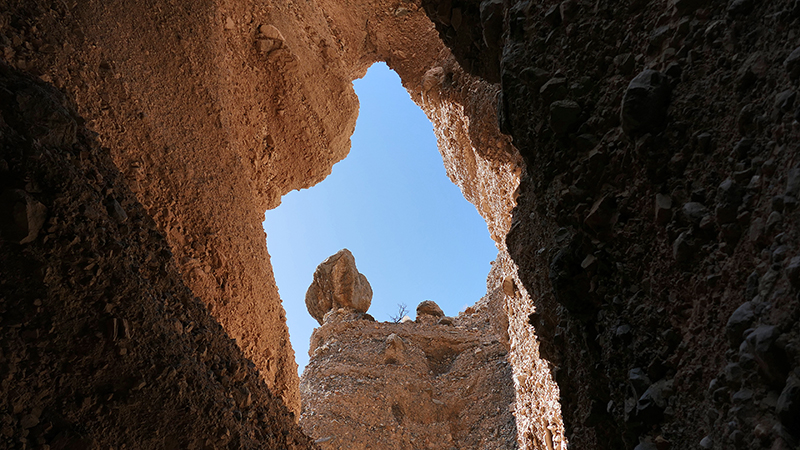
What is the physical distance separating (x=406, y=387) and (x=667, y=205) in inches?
480

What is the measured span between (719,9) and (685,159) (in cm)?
42

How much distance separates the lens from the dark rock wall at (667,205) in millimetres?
1197

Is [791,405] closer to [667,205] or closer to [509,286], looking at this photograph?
[667,205]

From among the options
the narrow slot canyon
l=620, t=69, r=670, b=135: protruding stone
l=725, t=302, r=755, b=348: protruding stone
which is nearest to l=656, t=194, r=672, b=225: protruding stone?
the narrow slot canyon

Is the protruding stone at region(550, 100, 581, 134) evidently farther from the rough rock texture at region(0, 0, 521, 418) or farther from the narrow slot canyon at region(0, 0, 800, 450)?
the rough rock texture at region(0, 0, 521, 418)

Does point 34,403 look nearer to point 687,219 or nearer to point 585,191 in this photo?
point 585,191

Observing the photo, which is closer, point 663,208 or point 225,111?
point 663,208

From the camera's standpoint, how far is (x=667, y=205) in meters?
1.55

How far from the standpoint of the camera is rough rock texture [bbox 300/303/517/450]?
11.5 m

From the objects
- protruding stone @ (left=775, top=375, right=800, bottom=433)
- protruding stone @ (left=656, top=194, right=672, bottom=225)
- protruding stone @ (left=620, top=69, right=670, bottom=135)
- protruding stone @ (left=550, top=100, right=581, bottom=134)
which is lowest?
protruding stone @ (left=775, top=375, right=800, bottom=433)

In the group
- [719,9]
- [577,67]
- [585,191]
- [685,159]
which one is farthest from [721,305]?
[577,67]

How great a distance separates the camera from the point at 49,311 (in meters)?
2.09

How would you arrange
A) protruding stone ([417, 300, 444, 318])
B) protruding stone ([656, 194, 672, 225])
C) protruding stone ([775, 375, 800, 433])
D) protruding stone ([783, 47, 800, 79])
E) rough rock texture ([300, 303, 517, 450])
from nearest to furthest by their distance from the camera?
protruding stone ([775, 375, 800, 433])
protruding stone ([783, 47, 800, 79])
protruding stone ([656, 194, 672, 225])
rough rock texture ([300, 303, 517, 450])
protruding stone ([417, 300, 444, 318])

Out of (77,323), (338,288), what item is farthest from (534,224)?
(338,288)
